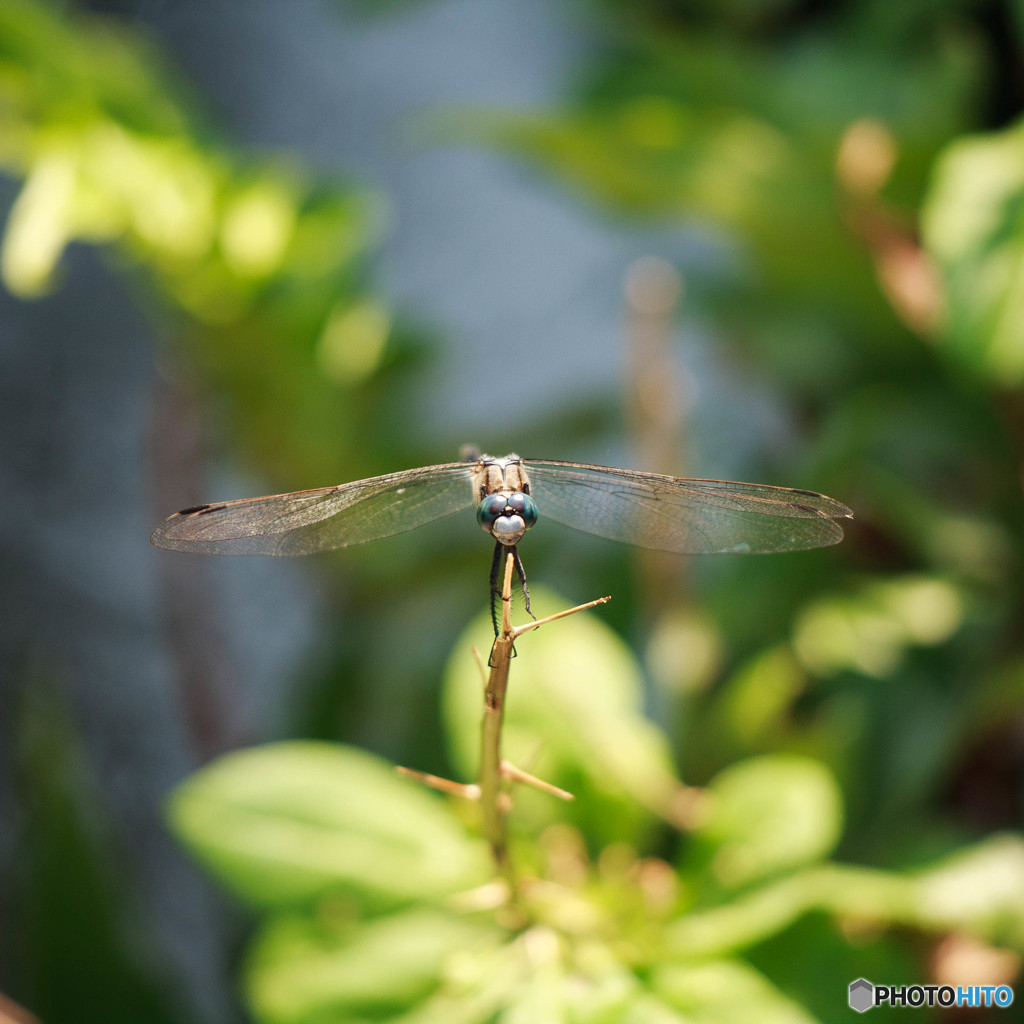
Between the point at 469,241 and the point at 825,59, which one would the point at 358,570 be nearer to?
the point at 825,59

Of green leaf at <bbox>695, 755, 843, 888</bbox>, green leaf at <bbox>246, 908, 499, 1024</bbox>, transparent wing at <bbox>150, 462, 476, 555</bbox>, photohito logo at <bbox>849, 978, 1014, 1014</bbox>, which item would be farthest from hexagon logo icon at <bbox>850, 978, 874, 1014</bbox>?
transparent wing at <bbox>150, 462, 476, 555</bbox>

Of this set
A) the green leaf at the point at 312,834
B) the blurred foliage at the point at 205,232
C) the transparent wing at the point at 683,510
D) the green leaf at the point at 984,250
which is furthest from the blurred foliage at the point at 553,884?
the blurred foliage at the point at 205,232

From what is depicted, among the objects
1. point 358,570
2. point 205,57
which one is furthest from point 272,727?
point 205,57

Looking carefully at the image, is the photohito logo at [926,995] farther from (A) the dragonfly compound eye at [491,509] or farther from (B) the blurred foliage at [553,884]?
(A) the dragonfly compound eye at [491,509]

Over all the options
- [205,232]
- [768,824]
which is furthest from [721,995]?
[205,232]

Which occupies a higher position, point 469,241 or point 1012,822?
point 469,241

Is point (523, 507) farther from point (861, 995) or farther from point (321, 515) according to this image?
point (861, 995)
